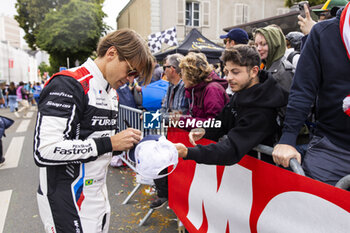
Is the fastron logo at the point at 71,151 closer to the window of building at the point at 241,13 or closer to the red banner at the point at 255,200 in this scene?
the red banner at the point at 255,200

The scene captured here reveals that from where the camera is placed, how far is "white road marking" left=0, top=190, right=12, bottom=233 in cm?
342

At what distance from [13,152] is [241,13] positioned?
19038 mm

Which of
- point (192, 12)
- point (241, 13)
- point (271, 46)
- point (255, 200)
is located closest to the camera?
point (255, 200)

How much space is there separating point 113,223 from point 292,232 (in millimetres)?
2388

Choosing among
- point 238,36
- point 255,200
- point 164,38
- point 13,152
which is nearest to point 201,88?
point 238,36

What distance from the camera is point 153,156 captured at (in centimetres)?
135

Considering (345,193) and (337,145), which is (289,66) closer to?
(337,145)

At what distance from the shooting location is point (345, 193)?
3.79 ft

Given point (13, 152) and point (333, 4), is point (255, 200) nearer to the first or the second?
point (333, 4)

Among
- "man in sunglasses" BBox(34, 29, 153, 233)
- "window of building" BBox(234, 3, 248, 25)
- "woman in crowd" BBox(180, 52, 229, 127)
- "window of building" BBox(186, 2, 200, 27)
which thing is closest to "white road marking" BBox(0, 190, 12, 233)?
"man in sunglasses" BBox(34, 29, 153, 233)

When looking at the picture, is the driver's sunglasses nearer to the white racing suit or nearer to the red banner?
the white racing suit

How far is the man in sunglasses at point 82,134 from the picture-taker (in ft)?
4.33

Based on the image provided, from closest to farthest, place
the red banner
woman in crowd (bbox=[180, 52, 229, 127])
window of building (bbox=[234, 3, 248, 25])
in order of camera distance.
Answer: the red banner
woman in crowd (bbox=[180, 52, 229, 127])
window of building (bbox=[234, 3, 248, 25])

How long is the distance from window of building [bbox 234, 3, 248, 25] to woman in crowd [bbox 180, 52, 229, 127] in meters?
19.6
